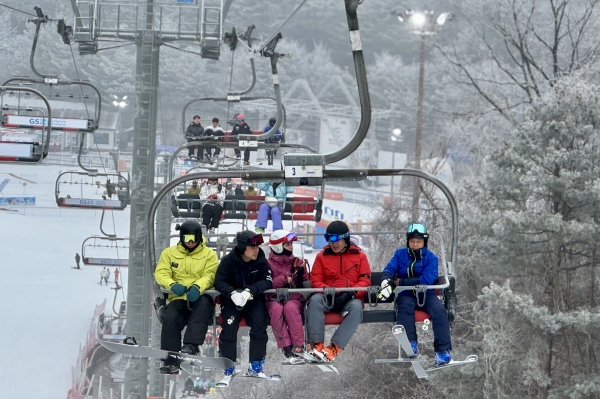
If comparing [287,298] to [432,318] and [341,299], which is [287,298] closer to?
[341,299]

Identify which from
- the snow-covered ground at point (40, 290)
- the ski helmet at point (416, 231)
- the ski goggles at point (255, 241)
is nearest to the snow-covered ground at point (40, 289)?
the snow-covered ground at point (40, 290)

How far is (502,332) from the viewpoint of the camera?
47.8ft

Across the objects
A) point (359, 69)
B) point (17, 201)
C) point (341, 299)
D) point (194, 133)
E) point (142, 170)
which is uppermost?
point (359, 69)

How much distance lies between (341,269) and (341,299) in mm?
192

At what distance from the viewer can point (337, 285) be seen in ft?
19.5

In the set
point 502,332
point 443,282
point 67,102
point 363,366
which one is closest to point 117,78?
point 67,102

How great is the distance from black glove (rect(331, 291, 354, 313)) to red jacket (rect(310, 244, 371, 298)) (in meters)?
0.07

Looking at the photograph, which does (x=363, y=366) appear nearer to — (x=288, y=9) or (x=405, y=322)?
(x=405, y=322)

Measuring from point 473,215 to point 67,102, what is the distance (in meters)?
12.5

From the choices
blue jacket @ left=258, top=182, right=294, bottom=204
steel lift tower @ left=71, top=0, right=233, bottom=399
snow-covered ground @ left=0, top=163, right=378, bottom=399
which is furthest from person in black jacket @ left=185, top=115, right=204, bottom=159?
snow-covered ground @ left=0, top=163, right=378, bottom=399

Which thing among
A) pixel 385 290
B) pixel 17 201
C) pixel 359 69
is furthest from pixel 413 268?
pixel 17 201

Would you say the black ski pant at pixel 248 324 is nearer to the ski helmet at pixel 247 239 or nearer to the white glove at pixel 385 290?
the ski helmet at pixel 247 239

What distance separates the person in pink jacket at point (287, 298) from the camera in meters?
5.66

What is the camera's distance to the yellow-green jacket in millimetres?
5672
